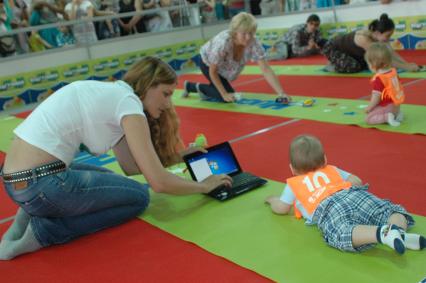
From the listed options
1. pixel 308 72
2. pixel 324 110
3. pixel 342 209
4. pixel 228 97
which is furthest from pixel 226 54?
pixel 342 209

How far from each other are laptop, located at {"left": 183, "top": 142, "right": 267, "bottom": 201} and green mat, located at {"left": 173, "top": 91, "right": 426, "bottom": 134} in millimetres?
1622

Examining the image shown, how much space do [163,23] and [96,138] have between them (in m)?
8.56

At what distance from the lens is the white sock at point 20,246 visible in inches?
112

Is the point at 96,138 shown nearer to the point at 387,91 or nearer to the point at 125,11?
the point at 387,91

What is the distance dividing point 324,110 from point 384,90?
97 centimetres

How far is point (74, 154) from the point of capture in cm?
285

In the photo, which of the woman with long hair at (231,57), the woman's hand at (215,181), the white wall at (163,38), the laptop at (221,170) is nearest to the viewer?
the woman's hand at (215,181)

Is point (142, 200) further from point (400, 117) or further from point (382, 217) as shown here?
point (400, 117)

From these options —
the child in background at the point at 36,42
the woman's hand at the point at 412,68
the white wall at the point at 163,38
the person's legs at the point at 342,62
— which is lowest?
the woman's hand at the point at 412,68

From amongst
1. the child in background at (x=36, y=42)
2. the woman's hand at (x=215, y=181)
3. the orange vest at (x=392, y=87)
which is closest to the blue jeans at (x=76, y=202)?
the woman's hand at (x=215, y=181)

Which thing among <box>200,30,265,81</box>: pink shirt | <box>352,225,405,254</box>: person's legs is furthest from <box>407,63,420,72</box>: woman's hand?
<box>352,225,405,254</box>: person's legs

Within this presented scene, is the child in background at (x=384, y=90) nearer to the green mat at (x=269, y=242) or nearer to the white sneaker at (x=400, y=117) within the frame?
the white sneaker at (x=400, y=117)

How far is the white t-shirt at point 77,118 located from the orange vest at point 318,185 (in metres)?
0.96

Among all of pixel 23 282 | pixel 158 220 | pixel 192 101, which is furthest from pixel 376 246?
pixel 192 101
